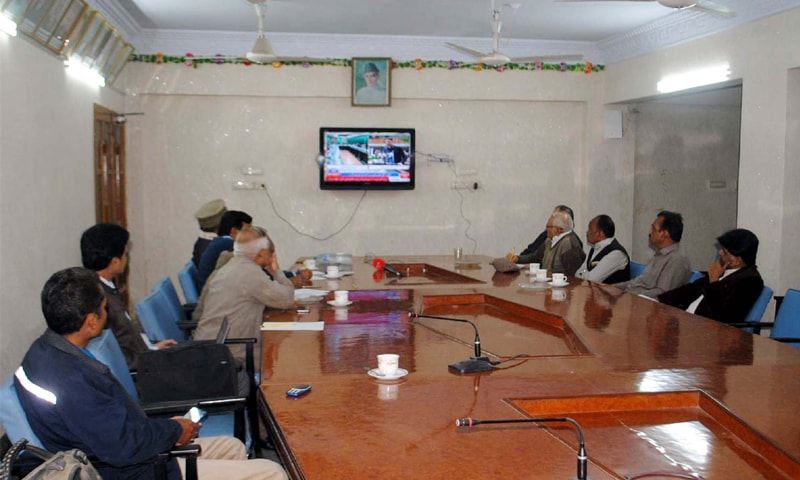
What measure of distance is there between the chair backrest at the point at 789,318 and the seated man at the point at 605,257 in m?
1.34

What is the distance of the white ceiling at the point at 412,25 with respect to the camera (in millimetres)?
6301

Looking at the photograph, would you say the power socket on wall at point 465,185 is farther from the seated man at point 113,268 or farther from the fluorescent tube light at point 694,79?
the seated man at point 113,268

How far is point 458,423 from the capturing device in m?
1.90

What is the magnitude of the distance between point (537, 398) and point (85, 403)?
4.17 ft

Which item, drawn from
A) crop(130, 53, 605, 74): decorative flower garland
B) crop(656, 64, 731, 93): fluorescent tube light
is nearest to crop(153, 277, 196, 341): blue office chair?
crop(130, 53, 605, 74): decorative flower garland

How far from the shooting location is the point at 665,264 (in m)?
4.91

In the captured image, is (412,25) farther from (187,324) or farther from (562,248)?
(187,324)

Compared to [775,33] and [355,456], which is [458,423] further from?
[775,33]

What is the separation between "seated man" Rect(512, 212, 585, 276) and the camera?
5.47 meters

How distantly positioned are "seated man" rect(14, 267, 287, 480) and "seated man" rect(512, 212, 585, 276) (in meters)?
3.51

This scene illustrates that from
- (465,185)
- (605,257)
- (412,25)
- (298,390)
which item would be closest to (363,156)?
(465,185)

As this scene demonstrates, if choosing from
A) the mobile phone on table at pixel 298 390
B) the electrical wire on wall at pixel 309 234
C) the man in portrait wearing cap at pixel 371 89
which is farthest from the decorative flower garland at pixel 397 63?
the mobile phone on table at pixel 298 390

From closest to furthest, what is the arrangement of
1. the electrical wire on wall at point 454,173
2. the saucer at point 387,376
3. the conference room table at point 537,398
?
the conference room table at point 537,398 → the saucer at point 387,376 → the electrical wire on wall at point 454,173

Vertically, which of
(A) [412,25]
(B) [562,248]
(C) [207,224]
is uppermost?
(A) [412,25]
